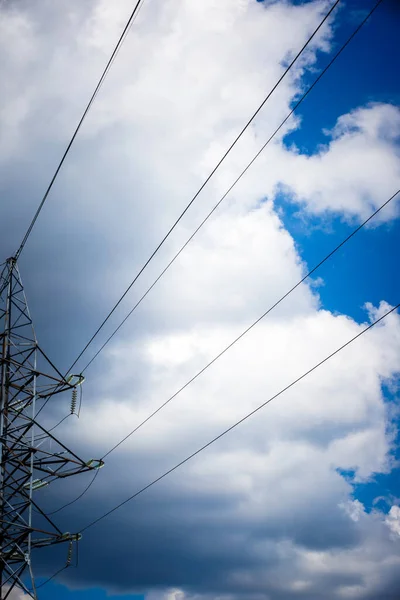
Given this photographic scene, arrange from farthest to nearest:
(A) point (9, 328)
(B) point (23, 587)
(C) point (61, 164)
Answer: (A) point (9, 328) < (B) point (23, 587) < (C) point (61, 164)

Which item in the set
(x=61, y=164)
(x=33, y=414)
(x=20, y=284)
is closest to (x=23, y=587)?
(x=33, y=414)

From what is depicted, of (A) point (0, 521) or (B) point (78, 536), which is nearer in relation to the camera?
(A) point (0, 521)

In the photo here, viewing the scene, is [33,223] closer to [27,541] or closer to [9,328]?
[9,328]

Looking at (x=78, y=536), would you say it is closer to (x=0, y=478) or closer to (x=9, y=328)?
(x=0, y=478)

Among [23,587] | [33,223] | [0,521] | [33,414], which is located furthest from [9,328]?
[23,587]

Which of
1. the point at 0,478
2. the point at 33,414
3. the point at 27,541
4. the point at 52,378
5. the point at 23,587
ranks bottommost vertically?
the point at 23,587

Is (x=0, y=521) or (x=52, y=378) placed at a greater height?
(x=52, y=378)

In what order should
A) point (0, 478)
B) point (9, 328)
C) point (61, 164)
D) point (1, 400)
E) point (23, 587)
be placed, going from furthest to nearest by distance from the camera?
point (9, 328) → point (1, 400) → point (0, 478) → point (23, 587) → point (61, 164)

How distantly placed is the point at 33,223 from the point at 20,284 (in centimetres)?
681

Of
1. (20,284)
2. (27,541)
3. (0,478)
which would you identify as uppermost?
(20,284)

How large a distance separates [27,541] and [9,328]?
10205 mm

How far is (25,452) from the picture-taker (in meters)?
24.3

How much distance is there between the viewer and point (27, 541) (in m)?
22.9

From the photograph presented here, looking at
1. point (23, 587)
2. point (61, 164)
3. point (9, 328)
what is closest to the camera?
point (61, 164)
